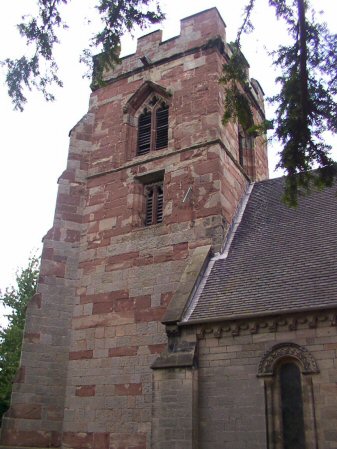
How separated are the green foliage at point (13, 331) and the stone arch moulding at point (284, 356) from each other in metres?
15.6

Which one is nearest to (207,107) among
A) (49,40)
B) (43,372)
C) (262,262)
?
(262,262)

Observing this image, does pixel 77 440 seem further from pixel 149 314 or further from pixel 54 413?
pixel 149 314

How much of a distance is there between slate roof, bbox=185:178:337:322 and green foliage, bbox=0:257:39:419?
46.3ft

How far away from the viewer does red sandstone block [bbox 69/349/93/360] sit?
1243cm

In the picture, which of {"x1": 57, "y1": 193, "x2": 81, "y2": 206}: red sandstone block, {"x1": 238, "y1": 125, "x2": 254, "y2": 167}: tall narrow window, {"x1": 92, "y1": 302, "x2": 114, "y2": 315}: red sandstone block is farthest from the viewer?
{"x1": 238, "y1": 125, "x2": 254, "y2": 167}: tall narrow window

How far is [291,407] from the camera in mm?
8898

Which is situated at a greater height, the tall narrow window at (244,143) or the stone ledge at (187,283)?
the tall narrow window at (244,143)

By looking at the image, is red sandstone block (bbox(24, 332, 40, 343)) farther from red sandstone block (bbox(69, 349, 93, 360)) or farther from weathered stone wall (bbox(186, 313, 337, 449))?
weathered stone wall (bbox(186, 313, 337, 449))

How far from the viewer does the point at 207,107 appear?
1427cm

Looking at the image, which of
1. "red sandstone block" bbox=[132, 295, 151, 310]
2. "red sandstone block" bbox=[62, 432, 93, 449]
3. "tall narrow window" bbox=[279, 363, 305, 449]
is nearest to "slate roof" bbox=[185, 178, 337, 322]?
"tall narrow window" bbox=[279, 363, 305, 449]

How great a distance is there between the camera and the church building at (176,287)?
9070 mm

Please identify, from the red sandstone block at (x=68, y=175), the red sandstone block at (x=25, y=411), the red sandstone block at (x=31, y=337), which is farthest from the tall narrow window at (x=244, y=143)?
the red sandstone block at (x=25, y=411)

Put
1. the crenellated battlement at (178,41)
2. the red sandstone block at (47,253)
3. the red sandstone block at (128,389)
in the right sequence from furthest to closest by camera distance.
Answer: the crenellated battlement at (178,41) → the red sandstone block at (47,253) → the red sandstone block at (128,389)

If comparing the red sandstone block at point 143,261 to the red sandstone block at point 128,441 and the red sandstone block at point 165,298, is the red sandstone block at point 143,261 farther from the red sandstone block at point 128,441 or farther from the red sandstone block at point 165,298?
the red sandstone block at point 128,441
